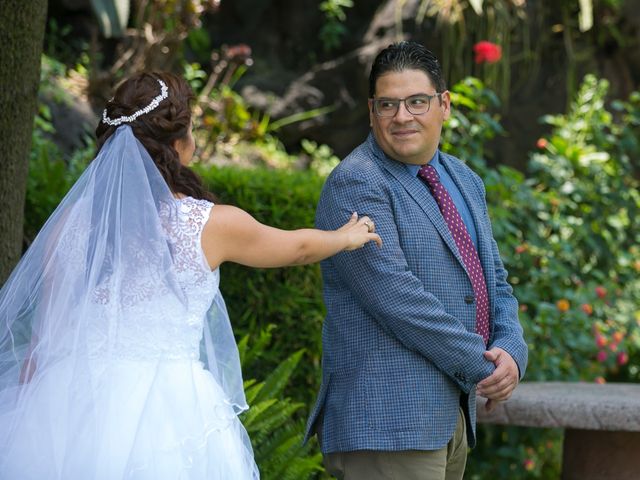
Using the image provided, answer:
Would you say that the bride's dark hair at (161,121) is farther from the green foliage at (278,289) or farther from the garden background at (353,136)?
the green foliage at (278,289)

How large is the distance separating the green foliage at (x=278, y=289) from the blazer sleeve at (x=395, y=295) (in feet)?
5.88

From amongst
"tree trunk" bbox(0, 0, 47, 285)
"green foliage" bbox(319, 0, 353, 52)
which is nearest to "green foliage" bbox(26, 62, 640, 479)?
"tree trunk" bbox(0, 0, 47, 285)

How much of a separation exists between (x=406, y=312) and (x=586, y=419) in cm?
188

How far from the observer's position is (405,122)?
125 inches

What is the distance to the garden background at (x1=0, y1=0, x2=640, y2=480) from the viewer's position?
16.2 feet

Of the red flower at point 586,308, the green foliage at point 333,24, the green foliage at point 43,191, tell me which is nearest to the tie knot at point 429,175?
the green foliage at point 43,191

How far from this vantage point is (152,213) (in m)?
2.85

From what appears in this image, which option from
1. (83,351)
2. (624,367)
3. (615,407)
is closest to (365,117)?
(624,367)

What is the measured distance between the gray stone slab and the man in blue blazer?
1320 millimetres

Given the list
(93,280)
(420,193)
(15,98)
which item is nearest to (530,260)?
(420,193)

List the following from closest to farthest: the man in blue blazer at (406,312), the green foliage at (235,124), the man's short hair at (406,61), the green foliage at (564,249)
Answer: the man in blue blazer at (406,312), the man's short hair at (406,61), the green foliage at (564,249), the green foliage at (235,124)

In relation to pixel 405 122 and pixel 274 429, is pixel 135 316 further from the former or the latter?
pixel 274 429

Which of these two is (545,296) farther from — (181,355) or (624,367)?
(181,355)

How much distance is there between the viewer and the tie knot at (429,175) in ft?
10.7
